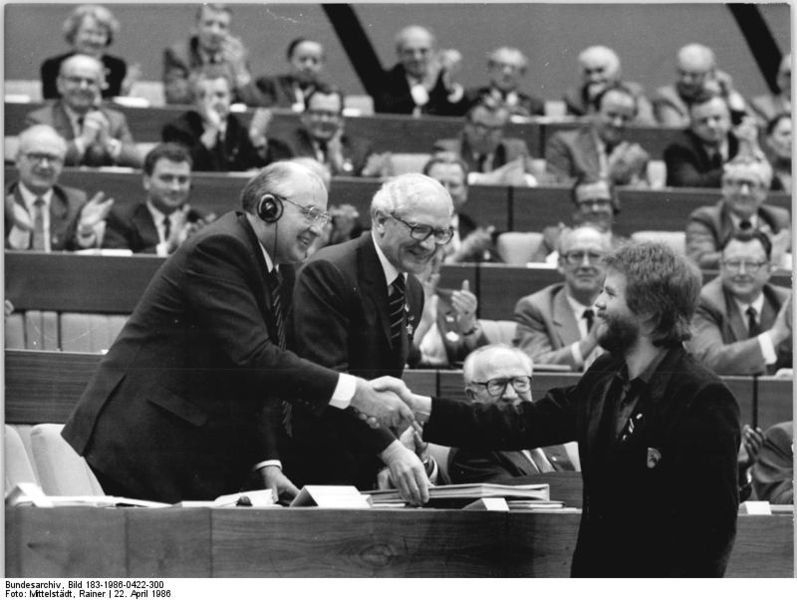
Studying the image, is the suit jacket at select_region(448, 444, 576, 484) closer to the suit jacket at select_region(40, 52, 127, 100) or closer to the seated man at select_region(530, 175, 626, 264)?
the seated man at select_region(530, 175, 626, 264)

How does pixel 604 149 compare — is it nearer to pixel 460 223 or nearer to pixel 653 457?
pixel 460 223

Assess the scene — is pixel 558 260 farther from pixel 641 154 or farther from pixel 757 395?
pixel 641 154

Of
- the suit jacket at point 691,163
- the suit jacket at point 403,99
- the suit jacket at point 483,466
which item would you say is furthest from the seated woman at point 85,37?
the suit jacket at point 483,466

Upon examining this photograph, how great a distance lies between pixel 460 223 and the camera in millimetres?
5145

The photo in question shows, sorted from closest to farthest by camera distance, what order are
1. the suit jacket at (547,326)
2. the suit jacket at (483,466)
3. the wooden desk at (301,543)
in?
1. the wooden desk at (301,543)
2. the suit jacket at (483,466)
3. the suit jacket at (547,326)

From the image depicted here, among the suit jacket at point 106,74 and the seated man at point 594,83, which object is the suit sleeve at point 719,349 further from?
the suit jacket at point 106,74

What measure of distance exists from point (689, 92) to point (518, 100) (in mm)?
671

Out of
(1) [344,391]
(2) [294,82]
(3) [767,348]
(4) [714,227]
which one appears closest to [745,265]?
(3) [767,348]

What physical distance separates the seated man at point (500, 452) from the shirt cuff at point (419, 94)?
272cm

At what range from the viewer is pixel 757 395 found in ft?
12.3

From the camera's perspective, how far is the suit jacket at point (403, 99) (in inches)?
232

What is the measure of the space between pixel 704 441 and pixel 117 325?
1571mm

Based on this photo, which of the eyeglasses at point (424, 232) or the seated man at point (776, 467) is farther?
the seated man at point (776, 467)

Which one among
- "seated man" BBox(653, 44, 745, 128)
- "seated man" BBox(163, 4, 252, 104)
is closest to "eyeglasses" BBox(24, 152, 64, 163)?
"seated man" BBox(163, 4, 252, 104)
